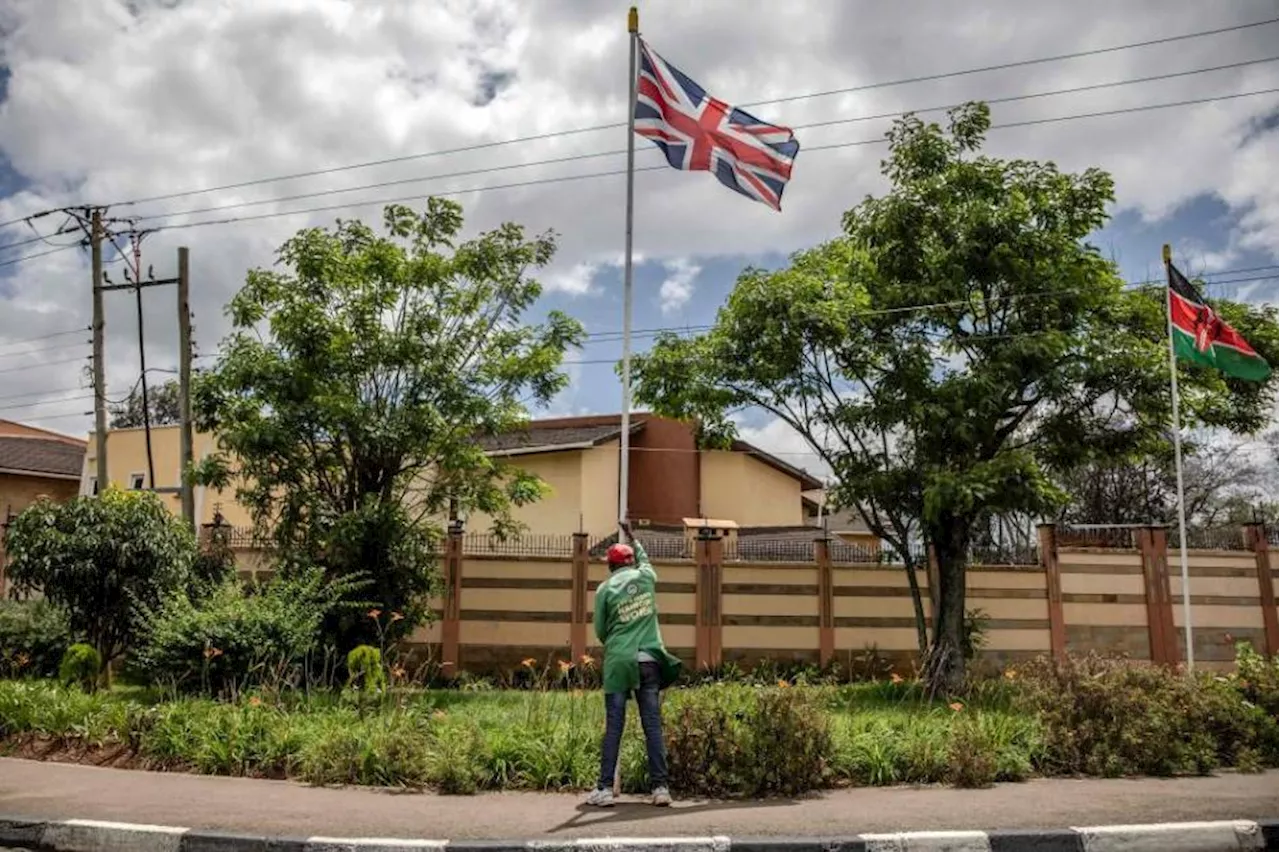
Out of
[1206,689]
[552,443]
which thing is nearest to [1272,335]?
[1206,689]

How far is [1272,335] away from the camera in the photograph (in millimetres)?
14078

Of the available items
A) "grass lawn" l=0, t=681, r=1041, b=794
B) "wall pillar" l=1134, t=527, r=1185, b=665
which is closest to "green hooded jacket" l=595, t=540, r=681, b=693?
"grass lawn" l=0, t=681, r=1041, b=794

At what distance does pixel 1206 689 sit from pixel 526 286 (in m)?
10.3

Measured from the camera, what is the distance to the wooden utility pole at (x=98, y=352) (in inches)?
769

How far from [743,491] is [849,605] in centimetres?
1296

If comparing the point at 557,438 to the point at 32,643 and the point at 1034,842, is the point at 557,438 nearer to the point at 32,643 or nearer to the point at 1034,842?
the point at 32,643

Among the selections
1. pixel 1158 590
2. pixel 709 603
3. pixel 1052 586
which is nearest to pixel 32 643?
pixel 709 603

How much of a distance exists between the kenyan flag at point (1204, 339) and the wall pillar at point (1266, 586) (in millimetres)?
7701

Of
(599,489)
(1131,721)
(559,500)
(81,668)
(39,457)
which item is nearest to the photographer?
(1131,721)

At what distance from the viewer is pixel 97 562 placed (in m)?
13.0

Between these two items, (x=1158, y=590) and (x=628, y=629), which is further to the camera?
(x=1158, y=590)

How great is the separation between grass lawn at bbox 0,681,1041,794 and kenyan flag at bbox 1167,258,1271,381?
5.72 metres

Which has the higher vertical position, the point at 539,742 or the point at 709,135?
the point at 709,135

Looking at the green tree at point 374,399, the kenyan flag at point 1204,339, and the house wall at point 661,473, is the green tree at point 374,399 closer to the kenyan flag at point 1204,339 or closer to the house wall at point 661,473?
the kenyan flag at point 1204,339
